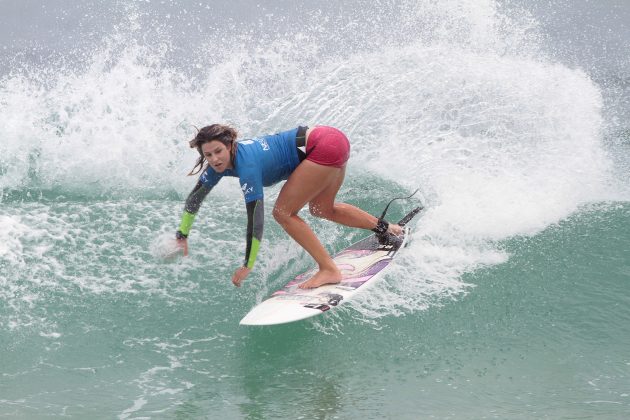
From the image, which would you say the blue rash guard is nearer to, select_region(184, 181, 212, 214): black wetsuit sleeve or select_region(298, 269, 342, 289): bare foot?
select_region(184, 181, 212, 214): black wetsuit sleeve

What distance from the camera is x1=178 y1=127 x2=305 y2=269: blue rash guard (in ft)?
16.1

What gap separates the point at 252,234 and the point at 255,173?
415mm

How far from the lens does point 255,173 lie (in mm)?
4953

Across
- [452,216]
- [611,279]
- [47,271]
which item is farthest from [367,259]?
[47,271]

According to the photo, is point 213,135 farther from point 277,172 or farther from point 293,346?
point 293,346

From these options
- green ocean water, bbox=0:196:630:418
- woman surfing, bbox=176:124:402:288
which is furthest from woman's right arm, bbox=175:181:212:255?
green ocean water, bbox=0:196:630:418

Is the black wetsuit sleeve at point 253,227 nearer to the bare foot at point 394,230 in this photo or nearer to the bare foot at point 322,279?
the bare foot at point 322,279

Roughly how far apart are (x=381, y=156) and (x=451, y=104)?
3.65ft

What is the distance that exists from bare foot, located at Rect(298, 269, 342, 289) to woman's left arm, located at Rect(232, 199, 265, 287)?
0.82 metres

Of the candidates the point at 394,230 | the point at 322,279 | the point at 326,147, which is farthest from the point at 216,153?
the point at 394,230

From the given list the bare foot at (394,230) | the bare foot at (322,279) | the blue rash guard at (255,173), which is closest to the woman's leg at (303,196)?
the bare foot at (322,279)

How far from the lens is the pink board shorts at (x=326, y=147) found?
529 cm

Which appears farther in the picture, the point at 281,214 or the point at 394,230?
the point at 394,230

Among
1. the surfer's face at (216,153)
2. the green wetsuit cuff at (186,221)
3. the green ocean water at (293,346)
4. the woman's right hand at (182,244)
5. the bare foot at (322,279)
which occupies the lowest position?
the green ocean water at (293,346)
